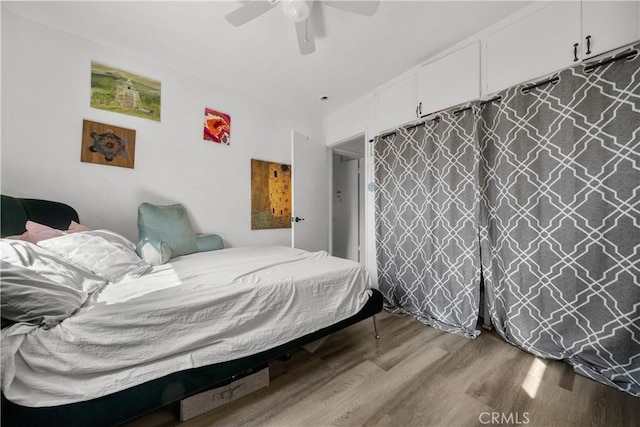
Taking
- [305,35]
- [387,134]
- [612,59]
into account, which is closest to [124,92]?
[305,35]

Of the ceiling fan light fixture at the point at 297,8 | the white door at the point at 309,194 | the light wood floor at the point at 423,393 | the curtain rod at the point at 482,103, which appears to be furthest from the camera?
the white door at the point at 309,194

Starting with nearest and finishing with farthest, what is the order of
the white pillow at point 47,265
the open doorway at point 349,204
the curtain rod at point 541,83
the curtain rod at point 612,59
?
the white pillow at point 47,265 < the curtain rod at point 612,59 < the curtain rod at point 541,83 < the open doorway at point 349,204

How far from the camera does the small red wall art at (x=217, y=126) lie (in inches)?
99.4

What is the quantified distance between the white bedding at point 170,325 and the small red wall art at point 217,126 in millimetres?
1546

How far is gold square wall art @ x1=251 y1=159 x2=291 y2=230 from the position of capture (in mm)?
2878

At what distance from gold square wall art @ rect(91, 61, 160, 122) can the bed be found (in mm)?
996

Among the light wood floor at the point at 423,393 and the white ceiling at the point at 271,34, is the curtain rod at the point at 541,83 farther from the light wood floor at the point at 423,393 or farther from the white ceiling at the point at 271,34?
the light wood floor at the point at 423,393

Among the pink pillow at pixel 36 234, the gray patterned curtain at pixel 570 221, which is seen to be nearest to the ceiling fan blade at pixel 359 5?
the gray patterned curtain at pixel 570 221

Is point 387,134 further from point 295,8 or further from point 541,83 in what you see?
point 295,8

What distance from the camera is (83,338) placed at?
2.65ft

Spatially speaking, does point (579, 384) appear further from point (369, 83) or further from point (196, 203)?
point (196, 203)

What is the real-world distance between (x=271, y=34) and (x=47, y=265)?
6.81ft

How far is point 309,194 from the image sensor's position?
3008 mm

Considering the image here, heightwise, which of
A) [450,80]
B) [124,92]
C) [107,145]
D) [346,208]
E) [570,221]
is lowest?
[570,221]
